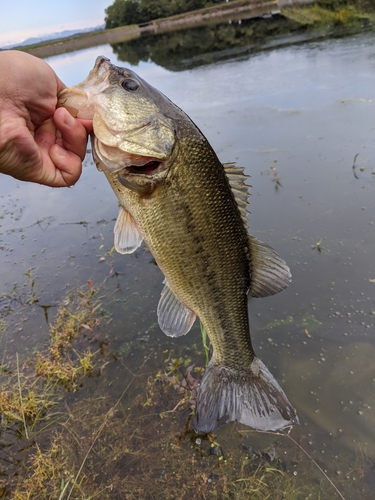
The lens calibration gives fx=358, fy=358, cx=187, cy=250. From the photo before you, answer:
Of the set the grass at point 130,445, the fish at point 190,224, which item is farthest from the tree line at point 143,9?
the fish at point 190,224

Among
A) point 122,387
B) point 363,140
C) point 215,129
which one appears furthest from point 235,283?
point 215,129

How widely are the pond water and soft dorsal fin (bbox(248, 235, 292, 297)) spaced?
1528 mm

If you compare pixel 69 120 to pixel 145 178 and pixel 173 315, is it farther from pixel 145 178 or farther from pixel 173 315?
pixel 173 315

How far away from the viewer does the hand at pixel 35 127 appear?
1831 mm

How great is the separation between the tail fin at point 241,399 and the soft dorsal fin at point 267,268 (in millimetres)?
542

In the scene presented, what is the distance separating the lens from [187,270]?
2006 millimetres

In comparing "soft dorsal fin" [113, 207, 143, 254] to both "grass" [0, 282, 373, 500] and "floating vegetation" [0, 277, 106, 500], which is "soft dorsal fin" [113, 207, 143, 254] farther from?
"floating vegetation" [0, 277, 106, 500]

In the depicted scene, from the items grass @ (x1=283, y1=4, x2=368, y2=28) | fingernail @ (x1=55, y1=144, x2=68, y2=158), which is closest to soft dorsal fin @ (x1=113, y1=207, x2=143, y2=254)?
fingernail @ (x1=55, y1=144, x2=68, y2=158)

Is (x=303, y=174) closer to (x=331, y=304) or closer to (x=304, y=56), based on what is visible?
(x=331, y=304)

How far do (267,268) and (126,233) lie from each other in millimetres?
856

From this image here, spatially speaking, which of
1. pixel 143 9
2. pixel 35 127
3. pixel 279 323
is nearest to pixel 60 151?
pixel 35 127

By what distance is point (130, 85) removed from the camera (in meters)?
1.90

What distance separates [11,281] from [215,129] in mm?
6072

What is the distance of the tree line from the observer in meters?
65.6
